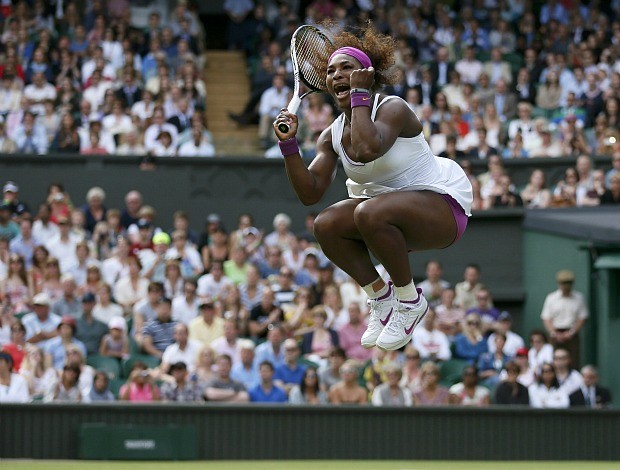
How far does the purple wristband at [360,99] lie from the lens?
583 cm

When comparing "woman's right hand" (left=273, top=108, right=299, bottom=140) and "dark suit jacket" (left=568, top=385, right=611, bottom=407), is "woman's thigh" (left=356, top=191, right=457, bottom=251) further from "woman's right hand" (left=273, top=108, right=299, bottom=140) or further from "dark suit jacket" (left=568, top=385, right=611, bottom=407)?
"dark suit jacket" (left=568, top=385, right=611, bottom=407)

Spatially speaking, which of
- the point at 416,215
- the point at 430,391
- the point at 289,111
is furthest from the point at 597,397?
the point at 289,111

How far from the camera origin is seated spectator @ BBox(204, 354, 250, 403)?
36.9 ft

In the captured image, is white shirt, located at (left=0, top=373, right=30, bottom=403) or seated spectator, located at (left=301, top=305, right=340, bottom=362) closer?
white shirt, located at (left=0, top=373, right=30, bottom=403)

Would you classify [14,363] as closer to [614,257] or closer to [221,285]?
[221,285]

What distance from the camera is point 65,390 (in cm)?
1120

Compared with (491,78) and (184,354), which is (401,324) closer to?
(184,354)

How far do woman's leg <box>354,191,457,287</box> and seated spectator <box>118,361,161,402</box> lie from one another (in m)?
5.25

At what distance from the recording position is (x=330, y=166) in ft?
20.8

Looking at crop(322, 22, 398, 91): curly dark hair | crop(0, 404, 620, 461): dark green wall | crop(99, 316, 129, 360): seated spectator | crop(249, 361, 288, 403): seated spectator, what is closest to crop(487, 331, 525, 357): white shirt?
crop(0, 404, 620, 461): dark green wall

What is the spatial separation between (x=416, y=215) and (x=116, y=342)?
6.09m

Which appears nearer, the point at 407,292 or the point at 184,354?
the point at 407,292

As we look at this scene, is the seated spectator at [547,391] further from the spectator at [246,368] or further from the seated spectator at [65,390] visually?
the seated spectator at [65,390]

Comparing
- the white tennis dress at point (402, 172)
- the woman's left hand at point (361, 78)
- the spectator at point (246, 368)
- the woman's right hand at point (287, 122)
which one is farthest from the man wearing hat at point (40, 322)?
the woman's left hand at point (361, 78)
